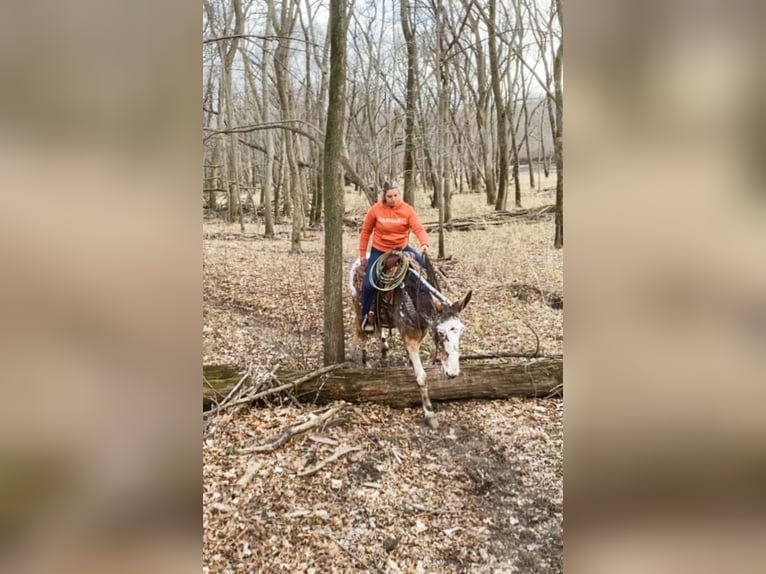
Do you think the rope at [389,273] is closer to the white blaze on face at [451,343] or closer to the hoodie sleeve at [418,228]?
the hoodie sleeve at [418,228]

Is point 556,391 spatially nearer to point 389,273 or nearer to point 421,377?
point 421,377

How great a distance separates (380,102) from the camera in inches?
98.3

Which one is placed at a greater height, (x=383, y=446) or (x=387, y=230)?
(x=387, y=230)

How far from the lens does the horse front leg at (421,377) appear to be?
2576 mm

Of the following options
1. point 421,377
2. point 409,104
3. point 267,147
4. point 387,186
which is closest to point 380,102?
point 409,104

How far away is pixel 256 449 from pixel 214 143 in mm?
1504

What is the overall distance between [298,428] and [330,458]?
0.72 feet

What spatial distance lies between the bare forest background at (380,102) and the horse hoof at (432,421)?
1041 millimetres
